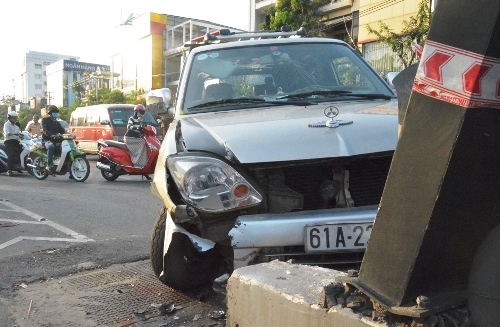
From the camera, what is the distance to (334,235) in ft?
9.14

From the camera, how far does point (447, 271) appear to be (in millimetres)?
1561

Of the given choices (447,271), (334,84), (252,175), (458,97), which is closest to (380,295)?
(447,271)

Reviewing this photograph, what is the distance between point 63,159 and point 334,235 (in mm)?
10843

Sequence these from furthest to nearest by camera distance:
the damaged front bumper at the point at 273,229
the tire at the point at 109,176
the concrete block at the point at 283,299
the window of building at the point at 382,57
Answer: the window of building at the point at 382,57 → the tire at the point at 109,176 → the damaged front bumper at the point at 273,229 → the concrete block at the point at 283,299

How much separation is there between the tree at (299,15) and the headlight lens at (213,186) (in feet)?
73.4

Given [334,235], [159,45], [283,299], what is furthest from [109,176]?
[159,45]

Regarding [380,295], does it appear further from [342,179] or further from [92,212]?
[92,212]

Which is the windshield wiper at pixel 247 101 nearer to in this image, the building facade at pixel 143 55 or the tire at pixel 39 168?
the tire at pixel 39 168

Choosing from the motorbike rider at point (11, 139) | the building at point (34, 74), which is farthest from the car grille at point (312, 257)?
the building at point (34, 74)

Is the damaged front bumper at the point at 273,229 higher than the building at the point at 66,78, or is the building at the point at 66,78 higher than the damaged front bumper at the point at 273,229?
the building at the point at 66,78

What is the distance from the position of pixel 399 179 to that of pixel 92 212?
687cm

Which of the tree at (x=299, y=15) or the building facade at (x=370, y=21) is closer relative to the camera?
the building facade at (x=370, y=21)

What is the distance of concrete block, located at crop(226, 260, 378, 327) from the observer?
1750 millimetres

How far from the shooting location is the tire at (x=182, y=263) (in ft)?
11.7
